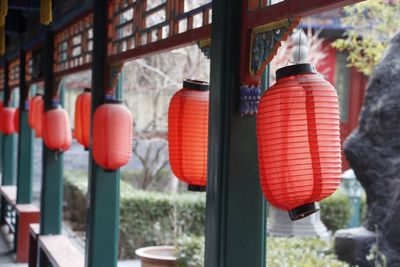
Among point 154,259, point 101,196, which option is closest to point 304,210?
point 101,196

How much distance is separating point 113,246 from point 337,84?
1319cm

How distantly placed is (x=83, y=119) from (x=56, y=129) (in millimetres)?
1057

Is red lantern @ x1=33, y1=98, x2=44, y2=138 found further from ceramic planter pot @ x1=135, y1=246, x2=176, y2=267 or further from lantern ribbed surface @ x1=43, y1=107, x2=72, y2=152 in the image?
ceramic planter pot @ x1=135, y1=246, x2=176, y2=267

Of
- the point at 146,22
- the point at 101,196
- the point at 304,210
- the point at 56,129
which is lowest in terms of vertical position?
the point at 101,196

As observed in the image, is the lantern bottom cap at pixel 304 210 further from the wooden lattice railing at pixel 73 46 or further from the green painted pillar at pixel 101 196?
the wooden lattice railing at pixel 73 46

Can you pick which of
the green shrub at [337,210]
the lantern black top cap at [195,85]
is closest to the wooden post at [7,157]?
the green shrub at [337,210]

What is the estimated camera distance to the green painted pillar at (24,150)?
29.6ft

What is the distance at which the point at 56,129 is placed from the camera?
6.21 meters

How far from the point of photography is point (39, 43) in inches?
304

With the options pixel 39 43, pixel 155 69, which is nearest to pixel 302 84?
pixel 39 43

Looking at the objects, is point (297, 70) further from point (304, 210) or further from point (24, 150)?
point (24, 150)

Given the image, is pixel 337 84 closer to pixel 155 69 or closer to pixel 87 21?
pixel 155 69

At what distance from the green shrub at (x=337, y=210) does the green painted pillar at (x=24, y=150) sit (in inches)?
189

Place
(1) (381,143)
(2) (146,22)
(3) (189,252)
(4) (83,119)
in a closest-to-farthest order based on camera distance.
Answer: (2) (146,22)
(4) (83,119)
(3) (189,252)
(1) (381,143)
